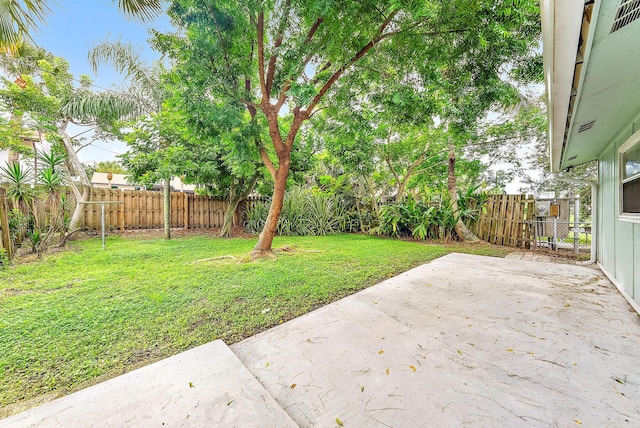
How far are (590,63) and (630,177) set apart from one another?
6.61 feet

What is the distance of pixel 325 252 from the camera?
206 inches

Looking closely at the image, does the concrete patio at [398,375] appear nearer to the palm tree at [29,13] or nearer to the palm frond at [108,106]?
the palm tree at [29,13]

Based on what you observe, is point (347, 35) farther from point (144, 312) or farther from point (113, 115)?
point (113, 115)

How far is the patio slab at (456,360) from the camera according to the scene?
1235 millimetres

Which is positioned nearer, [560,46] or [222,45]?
[560,46]

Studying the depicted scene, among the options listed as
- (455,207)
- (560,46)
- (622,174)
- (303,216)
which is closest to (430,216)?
(455,207)

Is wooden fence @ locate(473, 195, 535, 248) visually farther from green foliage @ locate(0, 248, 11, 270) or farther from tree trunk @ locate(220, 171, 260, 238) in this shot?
green foliage @ locate(0, 248, 11, 270)

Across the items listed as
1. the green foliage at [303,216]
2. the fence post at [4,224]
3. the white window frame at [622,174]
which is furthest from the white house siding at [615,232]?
the fence post at [4,224]

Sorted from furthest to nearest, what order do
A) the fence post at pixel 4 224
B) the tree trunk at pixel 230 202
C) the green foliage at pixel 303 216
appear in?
the green foliage at pixel 303 216
the tree trunk at pixel 230 202
the fence post at pixel 4 224

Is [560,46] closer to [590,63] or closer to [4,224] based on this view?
[590,63]

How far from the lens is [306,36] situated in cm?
377

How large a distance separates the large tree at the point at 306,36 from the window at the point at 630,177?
1.84 metres

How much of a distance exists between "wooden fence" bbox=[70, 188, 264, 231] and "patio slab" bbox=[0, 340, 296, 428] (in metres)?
7.46

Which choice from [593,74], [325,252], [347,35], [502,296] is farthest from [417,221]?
[593,74]
